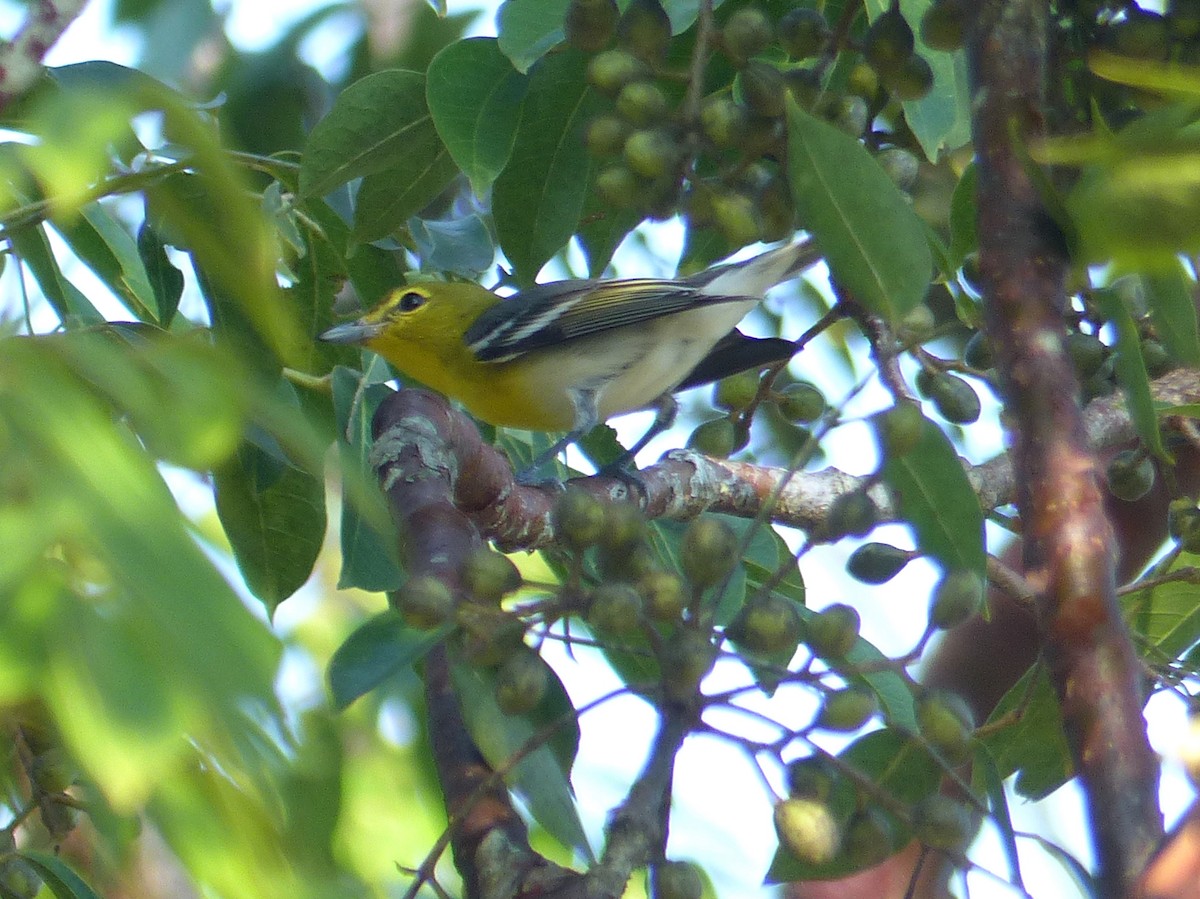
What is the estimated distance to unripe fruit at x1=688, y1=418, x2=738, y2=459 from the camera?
2.33 m

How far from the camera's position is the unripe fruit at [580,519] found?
1.51 meters

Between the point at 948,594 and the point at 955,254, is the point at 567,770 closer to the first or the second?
the point at 948,594

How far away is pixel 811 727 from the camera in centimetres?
143

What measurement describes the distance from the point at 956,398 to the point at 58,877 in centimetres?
148

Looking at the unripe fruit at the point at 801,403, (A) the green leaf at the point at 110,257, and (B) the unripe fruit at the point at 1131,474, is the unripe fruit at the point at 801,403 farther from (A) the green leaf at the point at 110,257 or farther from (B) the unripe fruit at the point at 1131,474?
(A) the green leaf at the point at 110,257

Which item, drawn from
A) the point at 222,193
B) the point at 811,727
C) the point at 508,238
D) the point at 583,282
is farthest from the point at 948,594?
the point at 583,282

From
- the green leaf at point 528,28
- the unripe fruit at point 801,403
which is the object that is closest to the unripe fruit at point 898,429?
the green leaf at point 528,28

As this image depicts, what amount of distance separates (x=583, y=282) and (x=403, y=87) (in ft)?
7.71

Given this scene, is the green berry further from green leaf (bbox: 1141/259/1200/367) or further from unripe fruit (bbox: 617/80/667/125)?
unripe fruit (bbox: 617/80/667/125)

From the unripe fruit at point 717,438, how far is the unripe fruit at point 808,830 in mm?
1026

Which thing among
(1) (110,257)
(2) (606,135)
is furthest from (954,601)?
(1) (110,257)

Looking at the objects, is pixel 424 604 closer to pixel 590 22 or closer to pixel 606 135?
pixel 606 135

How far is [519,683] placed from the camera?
1.41 metres

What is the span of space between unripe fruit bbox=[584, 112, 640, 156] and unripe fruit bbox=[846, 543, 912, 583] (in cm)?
66
